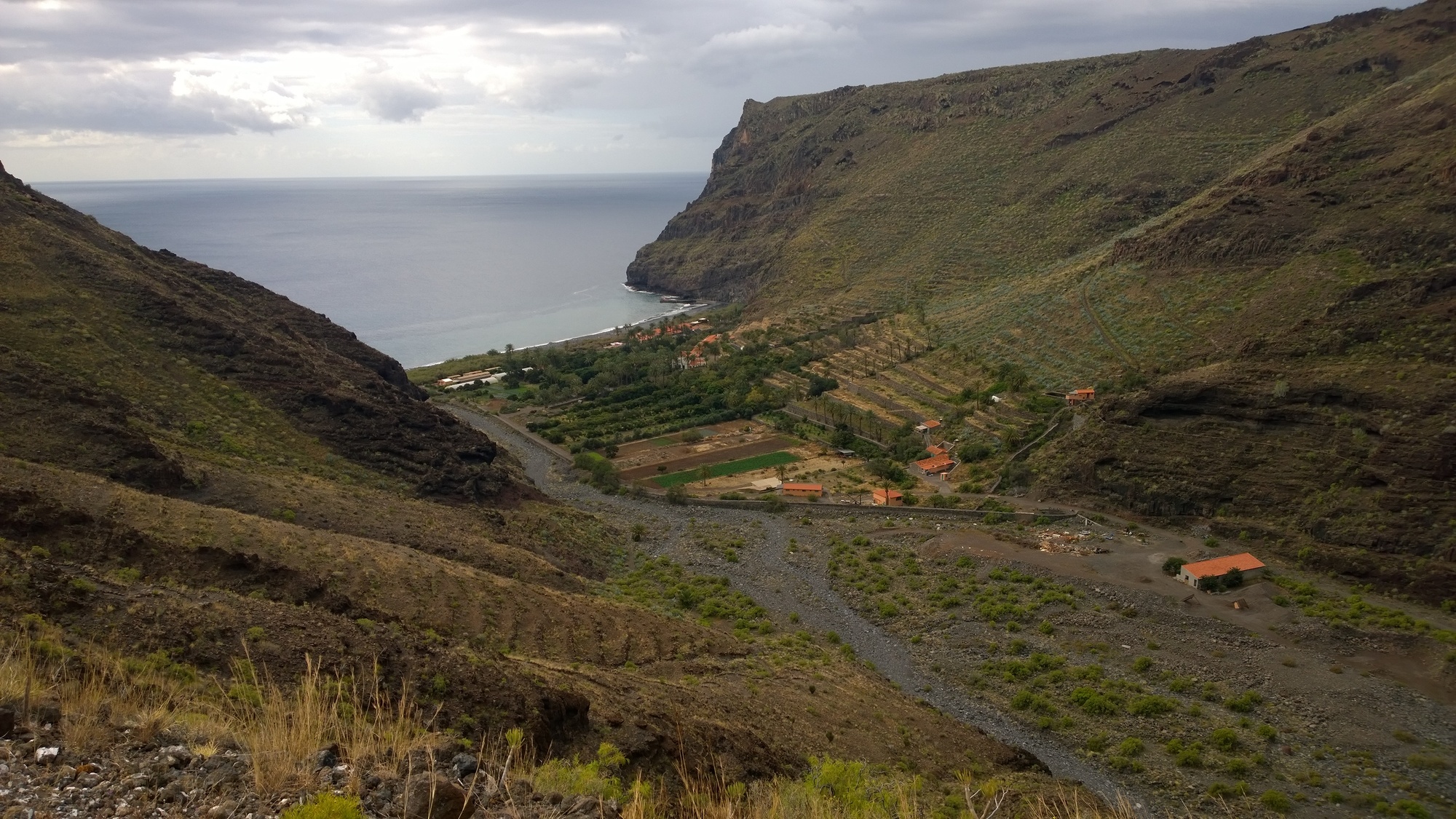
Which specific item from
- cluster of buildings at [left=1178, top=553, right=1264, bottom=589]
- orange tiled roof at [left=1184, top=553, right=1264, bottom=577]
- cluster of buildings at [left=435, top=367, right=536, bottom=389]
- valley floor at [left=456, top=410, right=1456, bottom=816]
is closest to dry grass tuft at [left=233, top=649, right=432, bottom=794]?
valley floor at [left=456, top=410, right=1456, bottom=816]

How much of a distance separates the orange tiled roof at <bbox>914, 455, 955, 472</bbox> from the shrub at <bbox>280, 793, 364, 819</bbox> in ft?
121

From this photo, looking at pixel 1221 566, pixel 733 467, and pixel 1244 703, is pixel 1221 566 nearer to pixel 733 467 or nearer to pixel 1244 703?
pixel 1244 703

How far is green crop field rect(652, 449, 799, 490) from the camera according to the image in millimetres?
43406

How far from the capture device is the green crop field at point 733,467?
142 feet

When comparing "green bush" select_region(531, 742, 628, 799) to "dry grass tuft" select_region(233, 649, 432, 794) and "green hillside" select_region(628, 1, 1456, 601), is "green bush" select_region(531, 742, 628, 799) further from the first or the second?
"green hillside" select_region(628, 1, 1456, 601)

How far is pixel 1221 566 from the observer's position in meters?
27.3

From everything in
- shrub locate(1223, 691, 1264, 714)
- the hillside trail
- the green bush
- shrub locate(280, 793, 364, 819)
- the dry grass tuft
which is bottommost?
the hillside trail

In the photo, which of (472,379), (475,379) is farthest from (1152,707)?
(472,379)

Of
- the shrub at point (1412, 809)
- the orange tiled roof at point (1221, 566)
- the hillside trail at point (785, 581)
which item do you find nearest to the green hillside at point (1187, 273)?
the orange tiled roof at point (1221, 566)

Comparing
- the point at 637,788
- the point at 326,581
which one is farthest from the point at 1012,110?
the point at 637,788

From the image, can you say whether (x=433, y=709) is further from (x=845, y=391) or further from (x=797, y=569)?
(x=845, y=391)

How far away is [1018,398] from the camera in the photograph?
4550 centimetres

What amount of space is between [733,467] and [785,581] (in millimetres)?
14920

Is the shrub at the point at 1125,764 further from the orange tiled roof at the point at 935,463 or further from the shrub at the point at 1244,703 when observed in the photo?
the orange tiled roof at the point at 935,463
